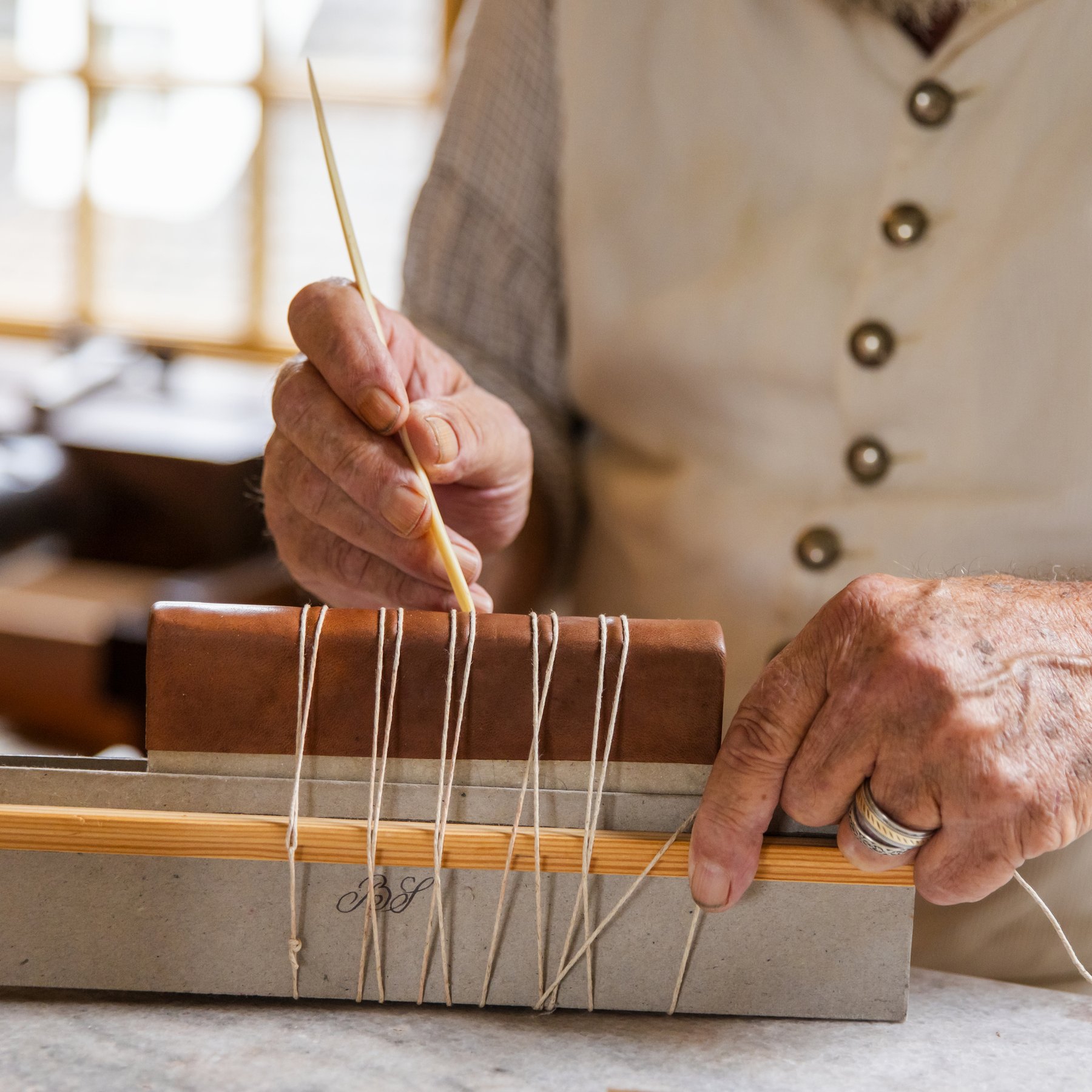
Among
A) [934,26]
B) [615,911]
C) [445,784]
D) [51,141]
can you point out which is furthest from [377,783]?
[51,141]

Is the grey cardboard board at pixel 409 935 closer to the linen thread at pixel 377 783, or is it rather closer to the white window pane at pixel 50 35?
the linen thread at pixel 377 783

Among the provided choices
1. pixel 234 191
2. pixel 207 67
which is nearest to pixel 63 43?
pixel 207 67

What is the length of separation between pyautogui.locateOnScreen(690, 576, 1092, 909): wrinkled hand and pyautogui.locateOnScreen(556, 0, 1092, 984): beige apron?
11.8 inches

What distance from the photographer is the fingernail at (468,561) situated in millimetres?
700

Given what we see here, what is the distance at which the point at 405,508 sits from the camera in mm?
659

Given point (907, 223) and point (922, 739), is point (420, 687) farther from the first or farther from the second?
point (907, 223)

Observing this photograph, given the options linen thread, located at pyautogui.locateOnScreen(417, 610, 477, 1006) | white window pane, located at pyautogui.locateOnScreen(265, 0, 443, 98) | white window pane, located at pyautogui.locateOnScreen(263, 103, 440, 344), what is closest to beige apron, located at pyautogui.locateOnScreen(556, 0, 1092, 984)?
linen thread, located at pyautogui.locateOnScreen(417, 610, 477, 1006)

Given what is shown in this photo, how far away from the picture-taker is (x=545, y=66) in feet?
3.41

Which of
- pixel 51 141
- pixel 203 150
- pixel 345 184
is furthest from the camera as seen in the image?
pixel 51 141

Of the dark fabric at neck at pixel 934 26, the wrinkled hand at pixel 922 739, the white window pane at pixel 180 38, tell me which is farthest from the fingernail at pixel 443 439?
the white window pane at pixel 180 38

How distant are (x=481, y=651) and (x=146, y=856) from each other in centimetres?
20

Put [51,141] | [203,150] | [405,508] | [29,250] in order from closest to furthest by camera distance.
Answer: [405,508] < [203,150] < [51,141] < [29,250]

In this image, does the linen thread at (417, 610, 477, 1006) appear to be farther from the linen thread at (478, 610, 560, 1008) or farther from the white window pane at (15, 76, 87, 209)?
the white window pane at (15, 76, 87, 209)

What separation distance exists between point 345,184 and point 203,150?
511 millimetres
